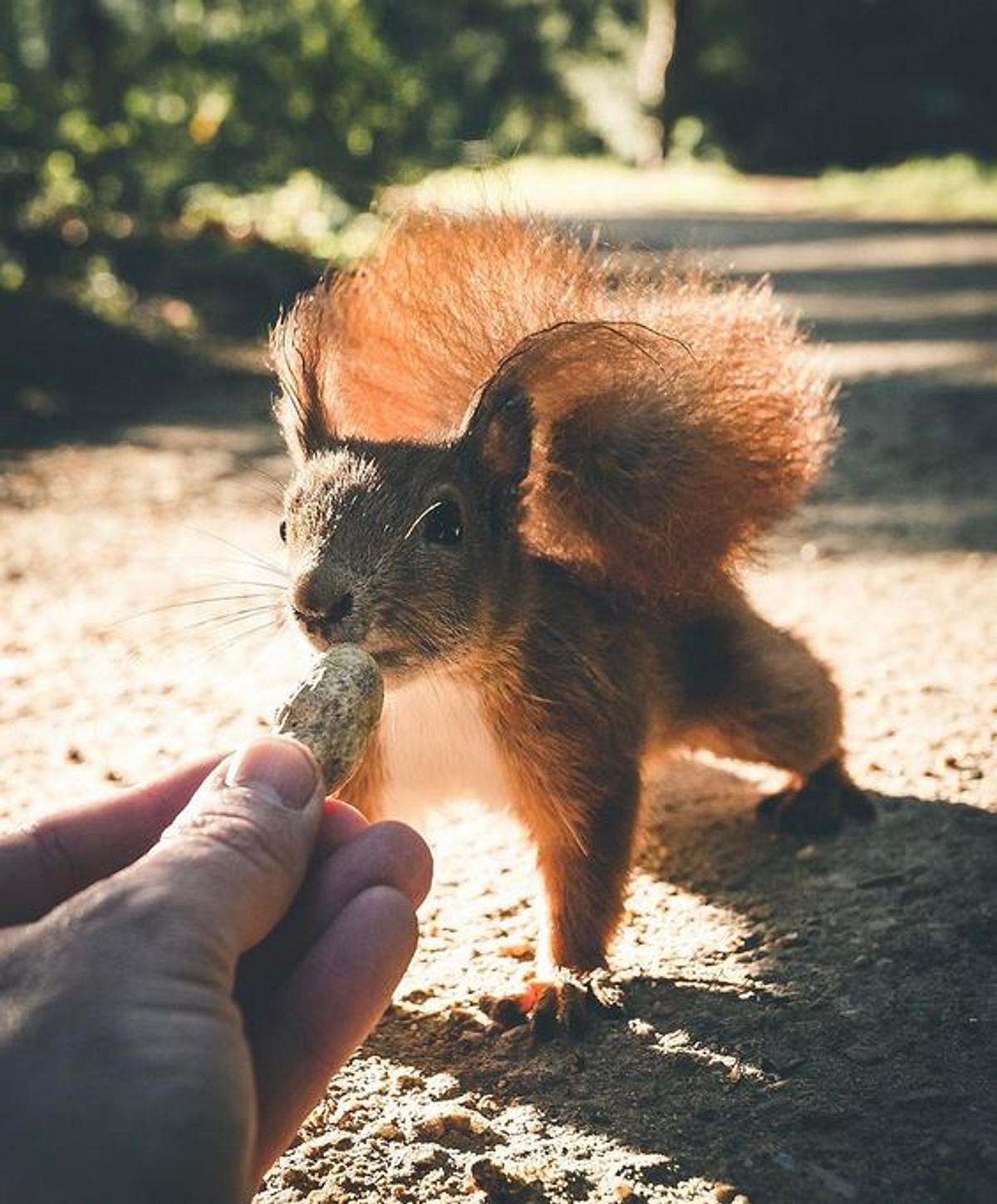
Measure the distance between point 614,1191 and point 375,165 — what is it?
9.96 metres

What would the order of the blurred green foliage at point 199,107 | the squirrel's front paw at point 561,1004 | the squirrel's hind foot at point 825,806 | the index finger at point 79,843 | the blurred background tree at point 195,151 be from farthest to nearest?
the blurred green foliage at point 199,107
the blurred background tree at point 195,151
the squirrel's hind foot at point 825,806
the squirrel's front paw at point 561,1004
the index finger at point 79,843

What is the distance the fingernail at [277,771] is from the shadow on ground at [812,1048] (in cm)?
60

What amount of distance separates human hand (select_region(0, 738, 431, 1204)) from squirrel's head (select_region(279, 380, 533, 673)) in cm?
33

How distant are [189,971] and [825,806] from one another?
1.79 m

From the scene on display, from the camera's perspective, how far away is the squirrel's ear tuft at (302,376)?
2.31 metres

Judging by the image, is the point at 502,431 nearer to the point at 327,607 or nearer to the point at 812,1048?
the point at 327,607

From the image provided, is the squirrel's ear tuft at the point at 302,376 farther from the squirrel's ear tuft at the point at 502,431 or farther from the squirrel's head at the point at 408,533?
the squirrel's ear tuft at the point at 502,431

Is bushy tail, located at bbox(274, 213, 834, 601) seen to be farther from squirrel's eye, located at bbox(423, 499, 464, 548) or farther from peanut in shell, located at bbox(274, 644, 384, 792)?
peanut in shell, located at bbox(274, 644, 384, 792)

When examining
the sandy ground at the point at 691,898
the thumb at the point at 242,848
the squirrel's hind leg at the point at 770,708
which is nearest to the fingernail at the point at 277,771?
the thumb at the point at 242,848

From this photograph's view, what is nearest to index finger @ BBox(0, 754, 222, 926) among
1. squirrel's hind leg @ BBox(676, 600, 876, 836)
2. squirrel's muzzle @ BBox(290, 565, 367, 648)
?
squirrel's muzzle @ BBox(290, 565, 367, 648)

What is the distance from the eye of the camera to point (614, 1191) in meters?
1.70

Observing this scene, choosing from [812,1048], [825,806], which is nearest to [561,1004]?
[812,1048]

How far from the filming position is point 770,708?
8.72 feet

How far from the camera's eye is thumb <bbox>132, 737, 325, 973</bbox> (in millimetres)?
1343
